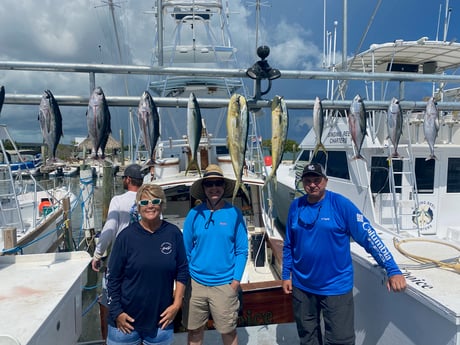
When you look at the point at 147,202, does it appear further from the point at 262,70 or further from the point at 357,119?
the point at 357,119

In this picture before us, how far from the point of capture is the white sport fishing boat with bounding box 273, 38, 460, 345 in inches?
85.7

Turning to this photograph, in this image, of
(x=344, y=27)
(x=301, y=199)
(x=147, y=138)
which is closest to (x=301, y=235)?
(x=301, y=199)

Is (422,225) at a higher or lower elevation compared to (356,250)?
lower

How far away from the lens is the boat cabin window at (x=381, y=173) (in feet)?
24.1

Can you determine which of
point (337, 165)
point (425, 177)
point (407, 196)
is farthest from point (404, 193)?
point (337, 165)

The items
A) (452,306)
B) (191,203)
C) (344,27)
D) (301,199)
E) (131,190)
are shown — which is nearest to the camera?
(452,306)

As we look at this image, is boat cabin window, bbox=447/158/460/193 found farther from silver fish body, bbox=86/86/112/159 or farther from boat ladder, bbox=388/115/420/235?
silver fish body, bbox=86/86/112/159

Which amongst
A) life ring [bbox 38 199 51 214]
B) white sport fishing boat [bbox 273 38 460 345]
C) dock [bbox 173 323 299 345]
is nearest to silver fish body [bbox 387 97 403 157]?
white sport fishing boat [bbox 273 38 460 345]

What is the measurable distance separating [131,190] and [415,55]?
807 centimetres

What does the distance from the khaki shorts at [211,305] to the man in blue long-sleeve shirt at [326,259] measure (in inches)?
19.3

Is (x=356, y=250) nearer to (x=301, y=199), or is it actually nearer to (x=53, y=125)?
(x=301, y=199)

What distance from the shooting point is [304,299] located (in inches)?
97.3

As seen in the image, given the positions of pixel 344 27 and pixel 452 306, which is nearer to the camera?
pixel 452 306

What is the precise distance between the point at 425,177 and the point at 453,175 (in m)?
0.63
